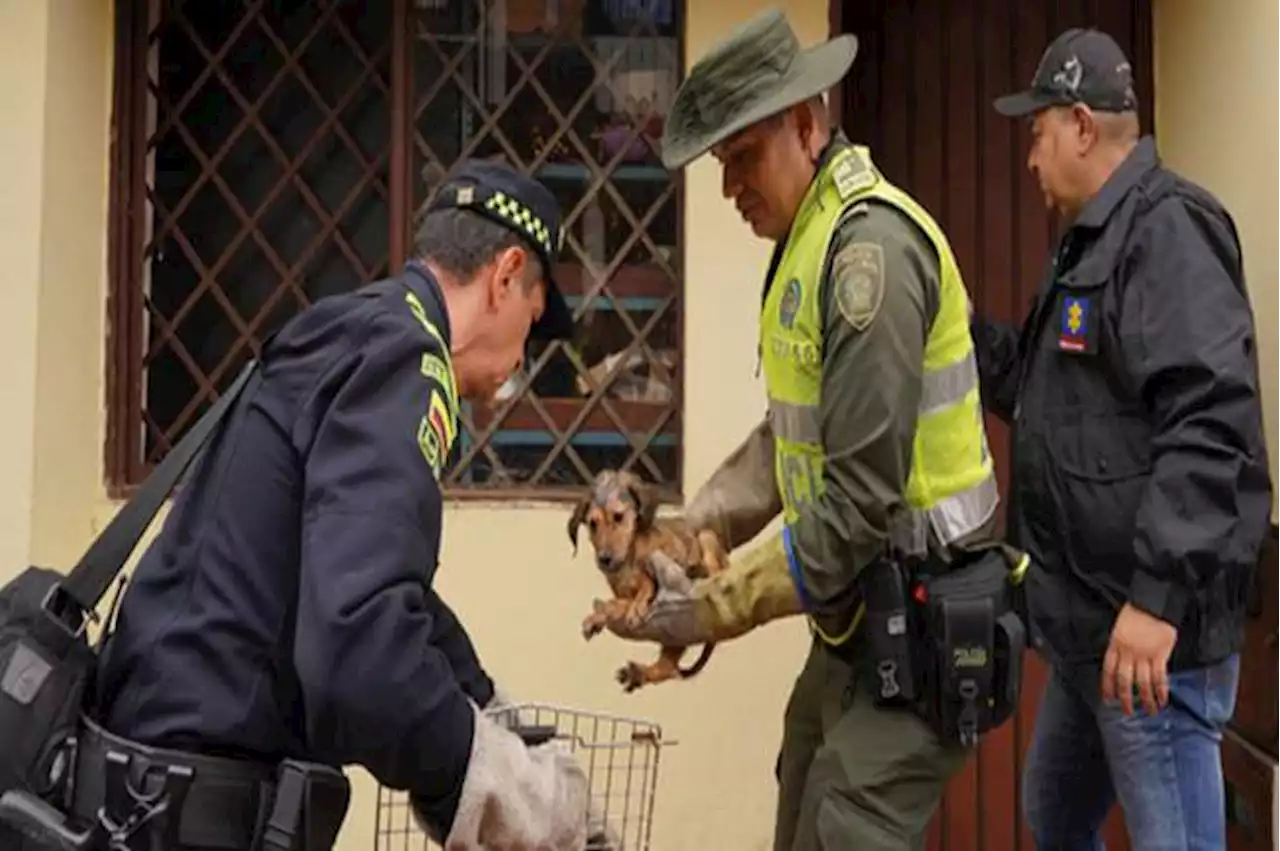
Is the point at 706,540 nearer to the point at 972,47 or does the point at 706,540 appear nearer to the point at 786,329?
the point at 786,329

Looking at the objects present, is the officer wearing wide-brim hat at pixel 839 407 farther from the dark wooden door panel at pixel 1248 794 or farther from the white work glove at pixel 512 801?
the dark wooden door panel at pixel 1248 794

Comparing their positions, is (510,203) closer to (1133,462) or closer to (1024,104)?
(1133,462)

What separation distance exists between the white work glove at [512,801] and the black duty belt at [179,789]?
23 centimetres

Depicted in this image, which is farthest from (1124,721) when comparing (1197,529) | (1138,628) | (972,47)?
(972,47)

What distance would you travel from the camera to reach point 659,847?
14.6 ft

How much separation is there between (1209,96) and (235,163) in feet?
A: 9.00

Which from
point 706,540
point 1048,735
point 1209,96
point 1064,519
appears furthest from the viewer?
point 1209,96

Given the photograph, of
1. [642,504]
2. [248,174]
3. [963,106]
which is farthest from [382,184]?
[642,504]

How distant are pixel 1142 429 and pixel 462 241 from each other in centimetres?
157

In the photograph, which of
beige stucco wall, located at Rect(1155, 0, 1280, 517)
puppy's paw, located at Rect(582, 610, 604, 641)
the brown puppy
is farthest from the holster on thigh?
beige stucco wall, located at Rect(1155, 0, 1280, 517)

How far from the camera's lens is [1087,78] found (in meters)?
3.43

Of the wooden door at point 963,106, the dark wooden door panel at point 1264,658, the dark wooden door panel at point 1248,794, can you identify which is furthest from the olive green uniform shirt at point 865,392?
the wooden door at point 963,106

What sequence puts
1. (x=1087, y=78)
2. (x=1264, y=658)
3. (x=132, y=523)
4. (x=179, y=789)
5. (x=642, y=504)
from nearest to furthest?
(x=179, y=789) → (x=132, y=523) → (x=642, y=504) → (x=1087, y=78) → (x=1264, y=658)

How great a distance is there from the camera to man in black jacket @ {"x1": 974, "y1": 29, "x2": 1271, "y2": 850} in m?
3.05
